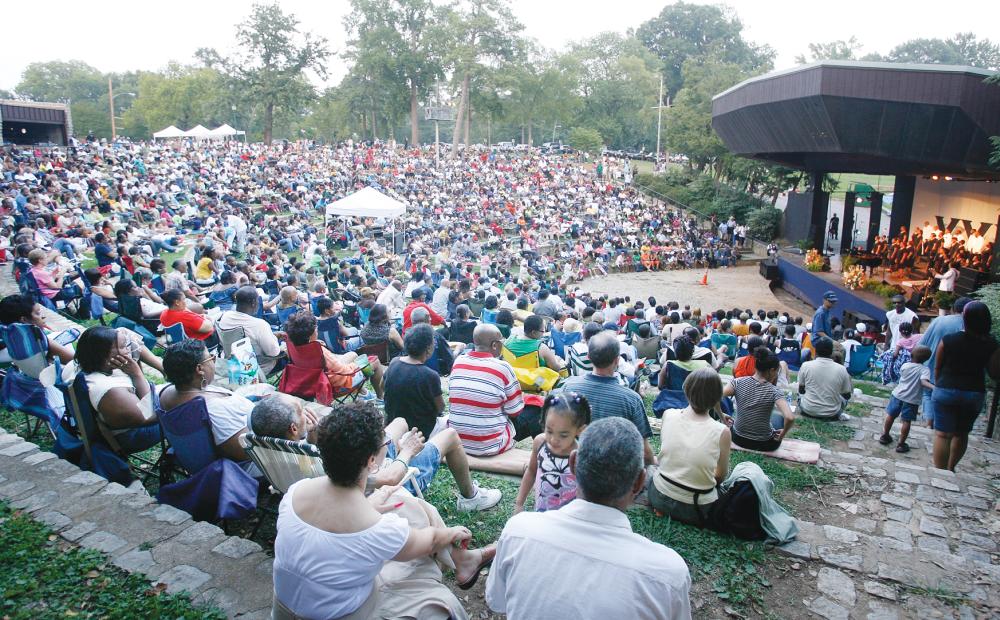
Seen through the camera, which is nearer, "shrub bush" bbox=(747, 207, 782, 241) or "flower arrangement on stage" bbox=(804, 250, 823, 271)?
"flower arrangement on stage" bbox=(804, 250, 823, 271)

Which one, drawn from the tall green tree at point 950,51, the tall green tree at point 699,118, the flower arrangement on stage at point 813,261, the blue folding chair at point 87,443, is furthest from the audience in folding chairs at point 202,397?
the tall green tree at point 950,51

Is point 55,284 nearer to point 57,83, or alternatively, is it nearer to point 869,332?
point 869,332

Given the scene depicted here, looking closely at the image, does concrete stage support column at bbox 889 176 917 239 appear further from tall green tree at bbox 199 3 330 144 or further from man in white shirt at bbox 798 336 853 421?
tall green tree at bbox 199 3 330 144

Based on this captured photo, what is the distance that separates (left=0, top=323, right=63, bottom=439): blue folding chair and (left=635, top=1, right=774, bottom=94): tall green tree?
62452mm

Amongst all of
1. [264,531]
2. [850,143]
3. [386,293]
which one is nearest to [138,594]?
[264,531]

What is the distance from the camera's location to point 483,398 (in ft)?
13.0

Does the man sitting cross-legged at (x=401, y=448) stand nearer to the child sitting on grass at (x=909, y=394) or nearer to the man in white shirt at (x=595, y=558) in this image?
the man in white shirt at (x=595, y=558)

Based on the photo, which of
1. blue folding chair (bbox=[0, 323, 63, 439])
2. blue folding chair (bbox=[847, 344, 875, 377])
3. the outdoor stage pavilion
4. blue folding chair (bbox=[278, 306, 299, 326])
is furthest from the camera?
the outdoor stage pavilion

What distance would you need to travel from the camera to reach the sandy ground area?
18.8 meters

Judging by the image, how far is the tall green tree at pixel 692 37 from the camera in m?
59.8

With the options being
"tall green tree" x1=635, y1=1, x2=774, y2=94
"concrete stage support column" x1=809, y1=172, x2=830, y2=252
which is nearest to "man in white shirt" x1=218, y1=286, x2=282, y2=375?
"concrete stage support column" x1=809, y1=172, x2=830, y2=252

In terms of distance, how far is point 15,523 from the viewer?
3.36m

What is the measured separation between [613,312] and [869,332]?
21.8 ft

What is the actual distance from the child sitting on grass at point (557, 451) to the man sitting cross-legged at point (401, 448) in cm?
55
